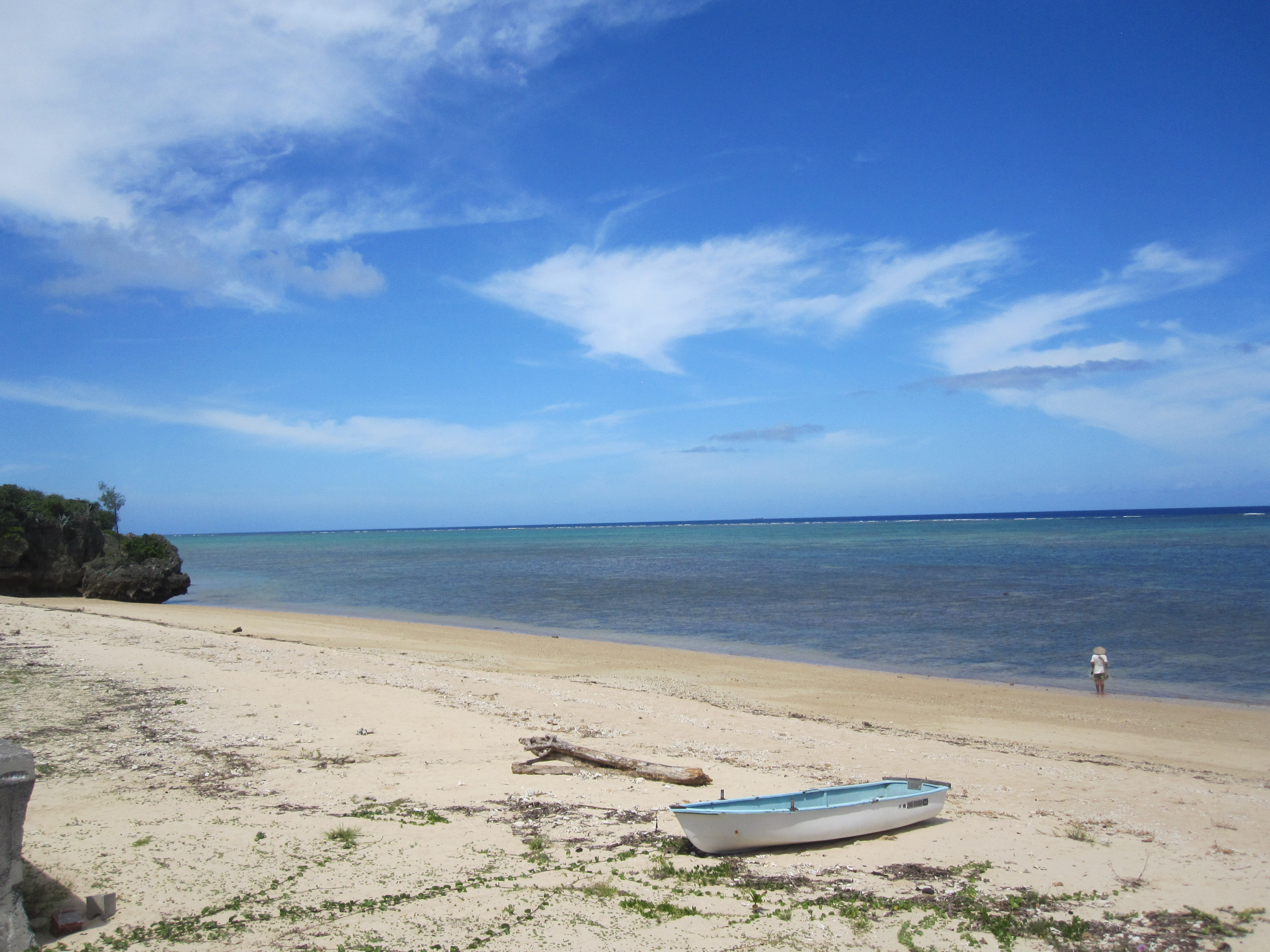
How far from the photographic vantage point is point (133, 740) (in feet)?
35.4

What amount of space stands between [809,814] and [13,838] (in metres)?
6.57

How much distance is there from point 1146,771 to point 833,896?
818 centimetres

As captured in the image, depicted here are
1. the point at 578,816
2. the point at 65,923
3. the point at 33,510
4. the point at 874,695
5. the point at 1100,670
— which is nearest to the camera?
the point at 65,923

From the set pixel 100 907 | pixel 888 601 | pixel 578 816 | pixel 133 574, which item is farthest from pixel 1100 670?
pixel 133 574

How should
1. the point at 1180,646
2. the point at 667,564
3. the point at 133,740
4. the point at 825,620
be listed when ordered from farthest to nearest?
the point at 667,564, the point at 825,620, the point at 1180,646, the point at 133,740

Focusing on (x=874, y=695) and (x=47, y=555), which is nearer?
(x=874, y=695)

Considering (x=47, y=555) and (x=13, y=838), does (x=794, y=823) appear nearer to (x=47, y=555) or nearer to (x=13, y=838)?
(x=13, y=838)

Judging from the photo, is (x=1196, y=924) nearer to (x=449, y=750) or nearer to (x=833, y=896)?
(x=833, y=896)

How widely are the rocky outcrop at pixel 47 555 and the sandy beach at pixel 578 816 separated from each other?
22528 mm

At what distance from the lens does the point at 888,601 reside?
37594 mm

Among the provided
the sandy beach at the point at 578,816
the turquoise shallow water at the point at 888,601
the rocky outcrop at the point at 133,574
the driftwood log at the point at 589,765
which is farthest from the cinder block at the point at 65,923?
the rocky outcrop at the point at 133,574

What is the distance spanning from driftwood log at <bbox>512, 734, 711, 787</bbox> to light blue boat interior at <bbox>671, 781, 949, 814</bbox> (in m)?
0.74

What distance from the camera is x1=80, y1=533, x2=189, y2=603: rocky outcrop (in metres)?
37.8

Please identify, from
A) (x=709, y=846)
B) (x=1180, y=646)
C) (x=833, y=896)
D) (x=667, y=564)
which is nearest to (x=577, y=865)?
(x=709, y=846)
